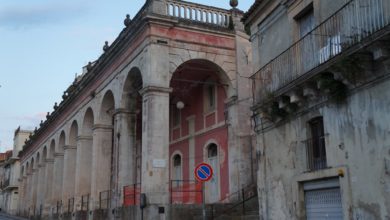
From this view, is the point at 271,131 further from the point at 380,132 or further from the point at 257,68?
the point at 380,132

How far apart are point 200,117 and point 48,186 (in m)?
18.5

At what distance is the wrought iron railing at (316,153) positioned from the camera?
10.2m

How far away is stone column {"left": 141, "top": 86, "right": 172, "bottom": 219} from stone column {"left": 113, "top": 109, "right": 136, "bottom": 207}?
9.92 feet

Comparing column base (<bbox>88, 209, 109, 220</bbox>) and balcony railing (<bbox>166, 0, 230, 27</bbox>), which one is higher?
balcony railing (<bbox>166, 0, 230, 27</bbox>)

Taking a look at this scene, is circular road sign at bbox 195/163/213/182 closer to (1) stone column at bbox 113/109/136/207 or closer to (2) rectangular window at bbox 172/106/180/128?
(1) stone column at bbox 113/109/136/207

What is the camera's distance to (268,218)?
12.1 m

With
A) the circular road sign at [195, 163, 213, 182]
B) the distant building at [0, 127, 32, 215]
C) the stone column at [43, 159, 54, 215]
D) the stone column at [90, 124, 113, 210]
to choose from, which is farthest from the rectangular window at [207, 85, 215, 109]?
the distant building at [0, 127, 32, 215]

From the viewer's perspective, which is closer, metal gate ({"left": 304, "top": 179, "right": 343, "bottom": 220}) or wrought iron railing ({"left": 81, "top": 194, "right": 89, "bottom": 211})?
metal gate ({"left": 304, "top": 179, "right": 343, "bottom": 220})

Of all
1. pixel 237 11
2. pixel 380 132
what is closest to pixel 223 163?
pixel 237 11

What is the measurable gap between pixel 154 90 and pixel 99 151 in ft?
26.0

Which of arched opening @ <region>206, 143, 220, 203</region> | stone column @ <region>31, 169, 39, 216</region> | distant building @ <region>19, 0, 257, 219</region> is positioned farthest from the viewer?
stone column @ <region>31, 169, 39, 216</region>

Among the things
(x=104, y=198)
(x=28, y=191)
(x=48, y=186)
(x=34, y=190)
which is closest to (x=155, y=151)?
(x=104, y=198)

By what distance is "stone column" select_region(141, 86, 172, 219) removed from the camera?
54.5 ft

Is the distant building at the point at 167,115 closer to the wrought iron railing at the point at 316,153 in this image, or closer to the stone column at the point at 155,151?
the stone column at the point at 155,151
